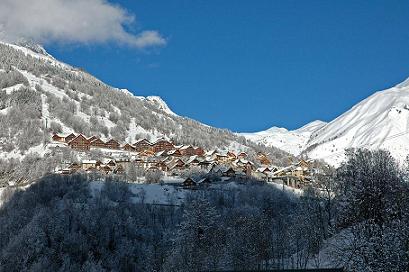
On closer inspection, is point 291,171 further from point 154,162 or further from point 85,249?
point 85,249

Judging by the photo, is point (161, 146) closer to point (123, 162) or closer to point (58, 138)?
point (58, 138)

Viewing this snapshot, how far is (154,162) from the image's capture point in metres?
143

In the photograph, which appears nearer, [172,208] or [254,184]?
[172,208]

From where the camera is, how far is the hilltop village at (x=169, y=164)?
132875 mm

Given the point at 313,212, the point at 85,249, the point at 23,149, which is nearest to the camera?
the point at 313,212

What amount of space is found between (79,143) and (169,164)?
33.4 meters

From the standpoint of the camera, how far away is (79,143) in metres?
160

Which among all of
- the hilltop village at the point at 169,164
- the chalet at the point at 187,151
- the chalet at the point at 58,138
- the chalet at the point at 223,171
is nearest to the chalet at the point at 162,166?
the hilltop village at the point at 169,164

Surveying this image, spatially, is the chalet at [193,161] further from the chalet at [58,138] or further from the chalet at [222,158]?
the chalet at [58,138]

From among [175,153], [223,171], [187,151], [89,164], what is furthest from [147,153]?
[223,171]

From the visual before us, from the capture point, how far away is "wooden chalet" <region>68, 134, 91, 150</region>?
158625 millimetres

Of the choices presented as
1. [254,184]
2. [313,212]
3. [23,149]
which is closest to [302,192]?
[254,184]

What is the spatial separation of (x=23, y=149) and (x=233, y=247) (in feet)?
338

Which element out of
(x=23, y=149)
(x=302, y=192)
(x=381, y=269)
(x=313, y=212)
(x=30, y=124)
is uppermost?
(x=30, y=124)
